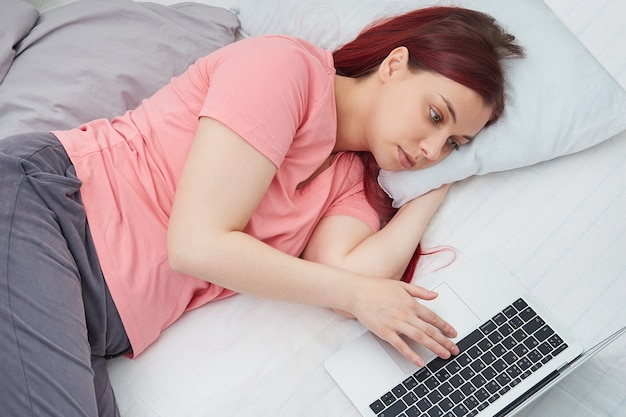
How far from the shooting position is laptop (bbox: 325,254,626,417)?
3.38 ft

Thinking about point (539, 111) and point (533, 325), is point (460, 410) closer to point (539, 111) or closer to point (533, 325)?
point (533, 325)

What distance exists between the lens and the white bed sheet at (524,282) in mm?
1072

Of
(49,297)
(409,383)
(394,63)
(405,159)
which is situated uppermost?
(394,63)

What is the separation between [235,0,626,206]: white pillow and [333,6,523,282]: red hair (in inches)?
1.3

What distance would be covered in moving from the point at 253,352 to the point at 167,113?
16.7 inches

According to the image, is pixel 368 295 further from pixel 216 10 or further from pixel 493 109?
pixel 216 10

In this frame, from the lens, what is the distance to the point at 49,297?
967 millimetres

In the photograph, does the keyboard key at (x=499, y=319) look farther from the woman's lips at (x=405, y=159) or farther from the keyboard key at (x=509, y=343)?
the woman's lips at (x=405, y=159)

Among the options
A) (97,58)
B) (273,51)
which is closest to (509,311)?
(273,51)

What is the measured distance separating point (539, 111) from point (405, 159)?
27 centimetres

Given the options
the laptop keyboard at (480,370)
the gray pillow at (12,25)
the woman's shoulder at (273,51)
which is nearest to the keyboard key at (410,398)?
the laptop keyboard at (480,370)

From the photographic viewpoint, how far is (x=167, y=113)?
1.15 m

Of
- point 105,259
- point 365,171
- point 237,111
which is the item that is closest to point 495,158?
point 365,171

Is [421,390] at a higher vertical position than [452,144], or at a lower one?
lower
